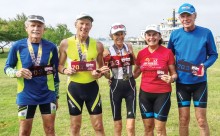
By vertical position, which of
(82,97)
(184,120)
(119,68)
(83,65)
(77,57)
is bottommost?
(184,120)

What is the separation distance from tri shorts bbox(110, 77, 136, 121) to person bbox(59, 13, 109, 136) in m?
0.47

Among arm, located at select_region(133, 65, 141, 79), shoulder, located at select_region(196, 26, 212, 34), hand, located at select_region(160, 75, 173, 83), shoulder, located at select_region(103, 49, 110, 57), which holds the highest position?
shoulder, located at select_region(196, 26, 212, 34)

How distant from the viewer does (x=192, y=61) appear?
576cm

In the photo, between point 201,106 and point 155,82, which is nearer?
point 155,82

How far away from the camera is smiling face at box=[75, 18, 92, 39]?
18.1 feet

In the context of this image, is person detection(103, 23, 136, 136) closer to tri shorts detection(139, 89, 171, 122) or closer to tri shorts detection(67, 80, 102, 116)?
tri shorts detection(139, 89, 171, 122)

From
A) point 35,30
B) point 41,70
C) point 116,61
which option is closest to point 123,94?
point 116,61

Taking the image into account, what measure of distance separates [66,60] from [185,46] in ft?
7.35

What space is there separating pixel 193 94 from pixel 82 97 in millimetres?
2115

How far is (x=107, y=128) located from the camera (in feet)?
26.3

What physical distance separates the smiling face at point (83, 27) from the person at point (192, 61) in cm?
171

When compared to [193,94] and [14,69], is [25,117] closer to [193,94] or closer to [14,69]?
[14,69]

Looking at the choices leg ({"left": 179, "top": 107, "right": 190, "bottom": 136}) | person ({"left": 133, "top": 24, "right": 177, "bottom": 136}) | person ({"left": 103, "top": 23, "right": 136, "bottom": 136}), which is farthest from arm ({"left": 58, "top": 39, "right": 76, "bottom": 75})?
leg ({"left": 179, "top": 107, "right": 190, "bottom": 136})

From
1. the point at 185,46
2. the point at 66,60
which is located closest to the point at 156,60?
the point at 185,46
